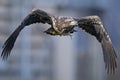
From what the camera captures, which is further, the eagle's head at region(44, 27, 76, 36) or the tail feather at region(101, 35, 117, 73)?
the tail feather at region(101, 35, 117, 73)

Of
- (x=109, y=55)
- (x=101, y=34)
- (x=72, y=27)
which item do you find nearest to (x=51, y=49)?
(x=109, y=55)

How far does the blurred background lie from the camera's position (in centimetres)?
1641

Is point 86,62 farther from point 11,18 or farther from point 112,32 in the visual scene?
point 112,32

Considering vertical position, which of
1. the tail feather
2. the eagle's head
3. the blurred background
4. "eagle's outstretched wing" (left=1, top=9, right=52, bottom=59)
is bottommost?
the tail feather

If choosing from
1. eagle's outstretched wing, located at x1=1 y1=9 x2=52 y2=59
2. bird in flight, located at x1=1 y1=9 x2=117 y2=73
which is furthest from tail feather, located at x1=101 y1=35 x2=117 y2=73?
eagle's outstretched wing, located at x1=1 y1=9 x2=52 y2=59

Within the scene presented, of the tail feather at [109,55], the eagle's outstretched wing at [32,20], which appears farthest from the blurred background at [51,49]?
the tail feather at [109,55]

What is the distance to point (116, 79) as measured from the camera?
10.5m

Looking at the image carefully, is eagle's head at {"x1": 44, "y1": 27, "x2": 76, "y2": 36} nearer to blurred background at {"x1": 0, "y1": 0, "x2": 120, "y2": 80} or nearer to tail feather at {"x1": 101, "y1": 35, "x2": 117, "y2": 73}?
tail feather at {"x1": 101, "y1": 35, "x2": 117, "y2": 73}

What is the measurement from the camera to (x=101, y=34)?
4.61m

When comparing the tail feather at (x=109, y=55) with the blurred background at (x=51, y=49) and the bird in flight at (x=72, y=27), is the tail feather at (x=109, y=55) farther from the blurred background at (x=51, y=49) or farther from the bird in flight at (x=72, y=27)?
the blurred background at (x=51, y=49)

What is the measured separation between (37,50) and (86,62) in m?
1.10

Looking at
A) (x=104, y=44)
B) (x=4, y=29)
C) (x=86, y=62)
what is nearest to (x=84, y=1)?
(x=86, y=62)

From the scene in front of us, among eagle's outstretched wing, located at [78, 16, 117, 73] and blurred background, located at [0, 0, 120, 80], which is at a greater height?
blurred background, located at [0, 0, 120, 80]

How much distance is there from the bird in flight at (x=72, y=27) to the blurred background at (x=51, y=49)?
11.2 meters
